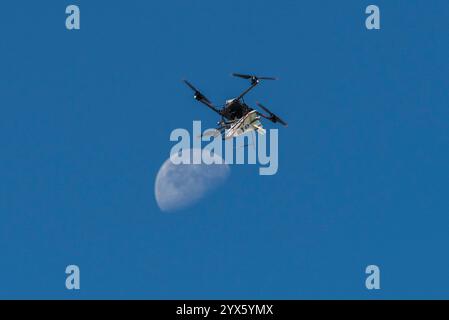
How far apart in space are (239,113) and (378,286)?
31.9 metres

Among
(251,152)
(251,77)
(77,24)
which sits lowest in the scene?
(251,152)

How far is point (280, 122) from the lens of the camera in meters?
106

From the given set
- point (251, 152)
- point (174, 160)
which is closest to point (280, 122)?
point (251, 152)
